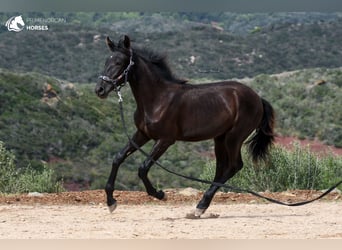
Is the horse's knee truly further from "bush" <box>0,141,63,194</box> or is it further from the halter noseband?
"bush" <box>0,141,63,194</box>

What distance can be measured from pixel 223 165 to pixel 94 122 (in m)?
18.4

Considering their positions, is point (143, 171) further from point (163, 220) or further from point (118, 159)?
point (163, 220)

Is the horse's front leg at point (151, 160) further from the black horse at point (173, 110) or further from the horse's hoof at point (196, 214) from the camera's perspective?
the horse's hoof at point (196, 214)

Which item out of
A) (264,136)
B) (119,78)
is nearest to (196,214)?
(264,136)

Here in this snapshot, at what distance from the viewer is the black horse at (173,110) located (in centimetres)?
1030

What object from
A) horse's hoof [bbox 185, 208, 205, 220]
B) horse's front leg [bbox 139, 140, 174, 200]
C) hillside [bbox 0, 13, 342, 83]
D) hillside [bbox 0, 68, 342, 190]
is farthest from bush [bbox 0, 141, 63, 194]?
hillside [bbox 0, 13, 342, 83]

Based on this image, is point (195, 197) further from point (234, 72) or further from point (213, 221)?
point (234, 72)

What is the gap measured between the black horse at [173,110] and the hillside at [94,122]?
39.5ft

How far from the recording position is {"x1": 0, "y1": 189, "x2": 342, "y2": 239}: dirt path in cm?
879

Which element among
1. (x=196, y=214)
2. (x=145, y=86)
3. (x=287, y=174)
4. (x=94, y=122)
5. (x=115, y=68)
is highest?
(x=115, y=68)

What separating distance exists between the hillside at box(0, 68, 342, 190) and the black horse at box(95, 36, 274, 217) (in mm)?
12027

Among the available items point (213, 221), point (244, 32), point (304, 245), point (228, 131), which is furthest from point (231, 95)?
point (244, 32)

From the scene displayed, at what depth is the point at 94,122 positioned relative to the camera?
29109mm

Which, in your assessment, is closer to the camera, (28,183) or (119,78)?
(119,78)
